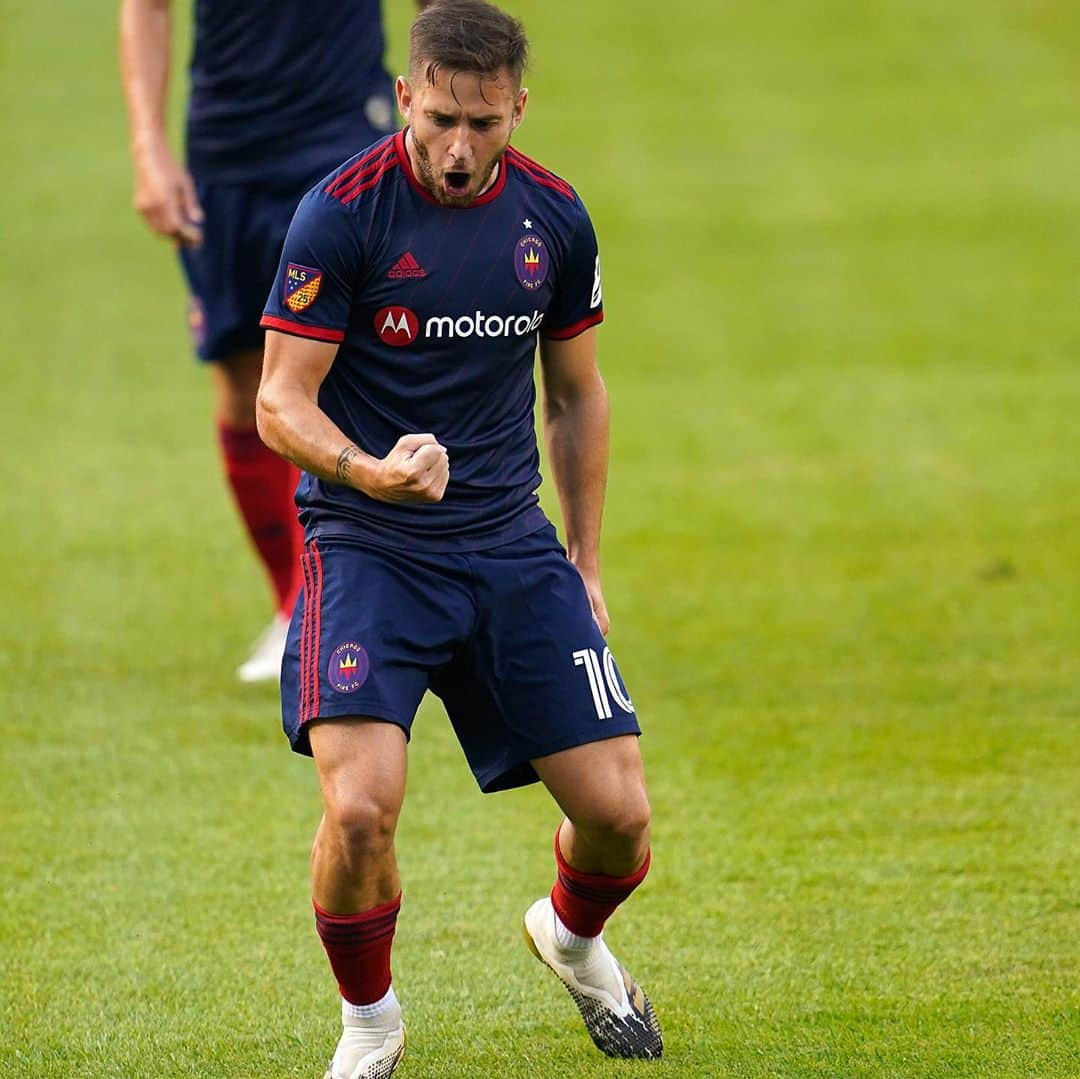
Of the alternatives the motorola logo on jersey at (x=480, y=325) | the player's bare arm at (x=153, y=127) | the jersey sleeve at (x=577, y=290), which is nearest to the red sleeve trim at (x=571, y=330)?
the jersey sleeve at (x=577, y=290)

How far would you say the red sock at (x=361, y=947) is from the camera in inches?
150

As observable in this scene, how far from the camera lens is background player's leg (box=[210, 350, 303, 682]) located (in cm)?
673

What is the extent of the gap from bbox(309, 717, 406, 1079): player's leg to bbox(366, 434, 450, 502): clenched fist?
466mm

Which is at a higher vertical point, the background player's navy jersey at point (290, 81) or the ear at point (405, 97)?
the ear at point (405, 97)

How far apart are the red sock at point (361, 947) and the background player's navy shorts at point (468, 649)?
13.2 inches

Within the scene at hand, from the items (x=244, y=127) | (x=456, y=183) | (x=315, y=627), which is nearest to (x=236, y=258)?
(x=244, y=127)

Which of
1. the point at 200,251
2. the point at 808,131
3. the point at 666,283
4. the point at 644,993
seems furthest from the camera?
the point at 808,131

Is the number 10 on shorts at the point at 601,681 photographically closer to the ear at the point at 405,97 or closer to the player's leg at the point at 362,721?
the player's leg at the point at 362,721

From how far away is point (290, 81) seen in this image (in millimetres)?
6312

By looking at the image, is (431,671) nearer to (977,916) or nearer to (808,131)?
(977,916)

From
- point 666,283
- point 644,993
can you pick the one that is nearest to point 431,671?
point 644,993

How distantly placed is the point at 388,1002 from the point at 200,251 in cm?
330

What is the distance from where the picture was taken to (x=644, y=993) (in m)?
4.39

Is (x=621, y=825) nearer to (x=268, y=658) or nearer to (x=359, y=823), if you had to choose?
(x=359, y=823)
